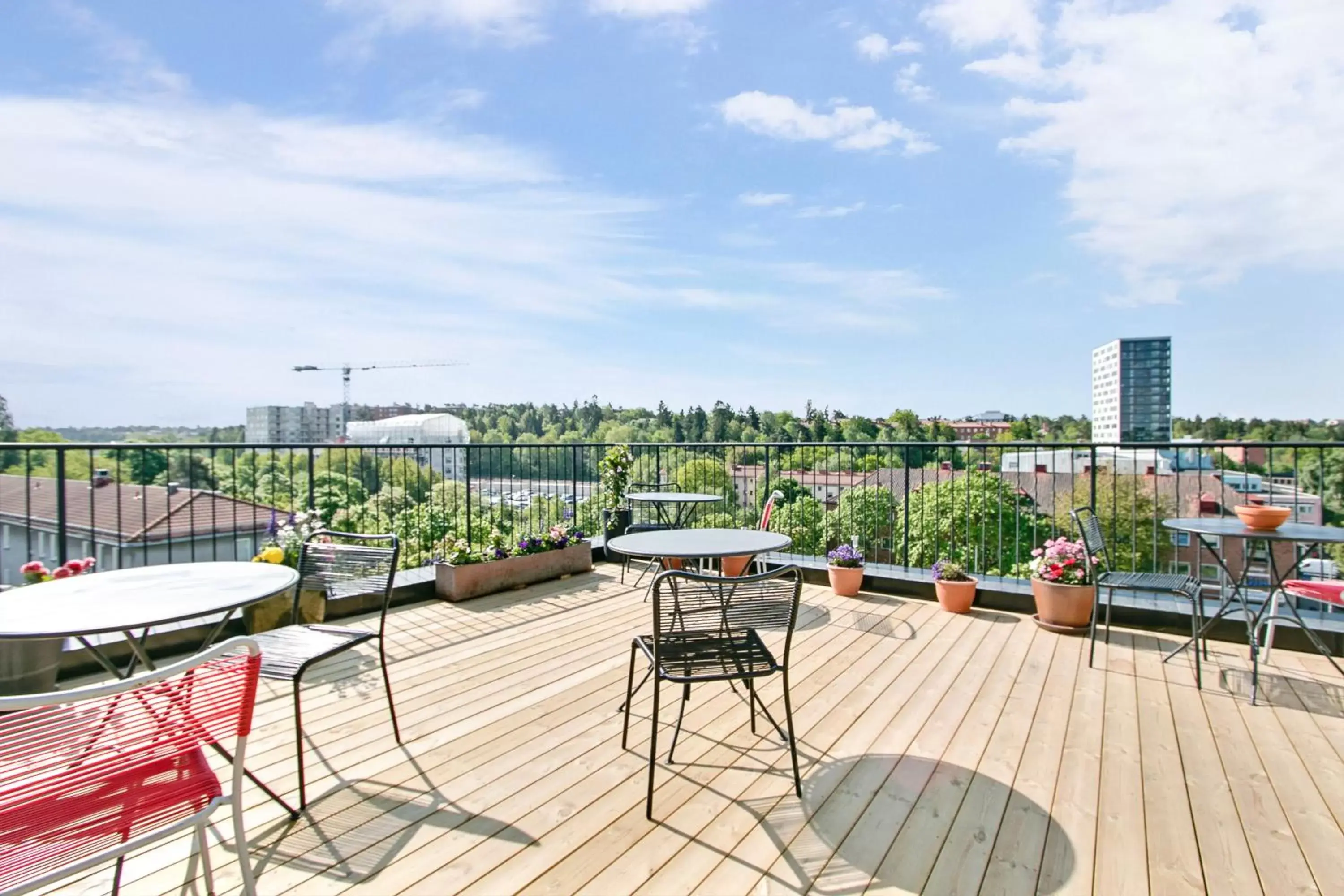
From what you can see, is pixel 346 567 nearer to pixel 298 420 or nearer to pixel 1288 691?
pixel 1288 691

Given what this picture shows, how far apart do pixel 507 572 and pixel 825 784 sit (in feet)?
11.1

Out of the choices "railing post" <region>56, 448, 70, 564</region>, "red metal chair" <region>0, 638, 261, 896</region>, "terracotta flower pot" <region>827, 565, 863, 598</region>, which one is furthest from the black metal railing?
"red metal chair" <region>0, 638, 261, 896</region>

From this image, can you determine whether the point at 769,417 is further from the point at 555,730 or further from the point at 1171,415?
the point at 555,730

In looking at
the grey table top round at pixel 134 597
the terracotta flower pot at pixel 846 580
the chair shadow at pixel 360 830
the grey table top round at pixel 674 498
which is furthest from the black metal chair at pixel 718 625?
the grey table top round at pixel 674 498

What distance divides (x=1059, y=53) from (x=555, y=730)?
348 inches

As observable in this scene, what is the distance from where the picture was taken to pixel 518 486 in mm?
6684

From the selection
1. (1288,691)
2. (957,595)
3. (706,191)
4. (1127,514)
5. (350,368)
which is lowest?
(1127,514)

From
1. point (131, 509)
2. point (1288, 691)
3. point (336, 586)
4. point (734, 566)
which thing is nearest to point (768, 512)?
point (734, 566)

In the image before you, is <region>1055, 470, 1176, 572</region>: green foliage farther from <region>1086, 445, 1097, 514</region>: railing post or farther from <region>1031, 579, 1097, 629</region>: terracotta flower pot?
<region>1031, 579, 1097, 629</region>: terracotta flower pot

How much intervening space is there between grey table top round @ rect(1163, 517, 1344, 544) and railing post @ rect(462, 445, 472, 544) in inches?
186

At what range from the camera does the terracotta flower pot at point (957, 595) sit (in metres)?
4.50

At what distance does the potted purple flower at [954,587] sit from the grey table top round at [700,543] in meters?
2.19

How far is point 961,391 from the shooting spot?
4172 centimetres

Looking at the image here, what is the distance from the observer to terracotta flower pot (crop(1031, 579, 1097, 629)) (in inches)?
157
